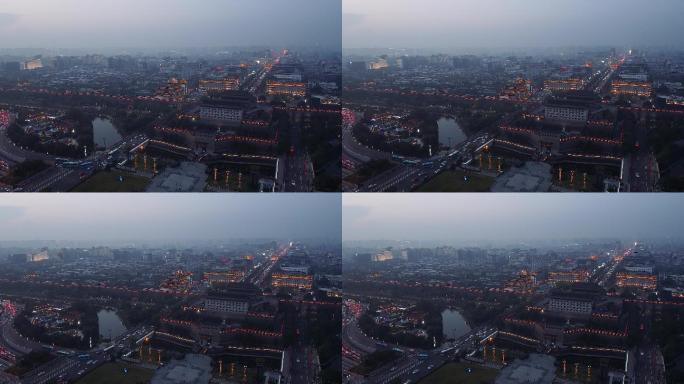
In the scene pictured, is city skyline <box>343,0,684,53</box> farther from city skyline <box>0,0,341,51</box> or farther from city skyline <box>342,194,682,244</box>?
city skyline <box>342,194,682,244</box>

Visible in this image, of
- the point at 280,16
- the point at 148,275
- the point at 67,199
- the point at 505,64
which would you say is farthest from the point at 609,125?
the point at 67,199

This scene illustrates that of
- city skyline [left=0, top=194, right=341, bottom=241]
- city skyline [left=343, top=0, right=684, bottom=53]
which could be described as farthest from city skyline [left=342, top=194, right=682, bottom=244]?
city skyline [left=343, top=0, right=684, bottom=53]

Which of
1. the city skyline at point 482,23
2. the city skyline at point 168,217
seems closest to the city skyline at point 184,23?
the city skyline at point 482,23

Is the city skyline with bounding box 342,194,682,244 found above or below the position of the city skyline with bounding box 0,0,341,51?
below

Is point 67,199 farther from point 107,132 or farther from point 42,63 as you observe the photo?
point 42,63

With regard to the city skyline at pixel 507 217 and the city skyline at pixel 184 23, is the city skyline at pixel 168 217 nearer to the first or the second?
the city skyline at pixel 507 217

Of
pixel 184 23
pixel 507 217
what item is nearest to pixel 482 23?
pixel 507 217
